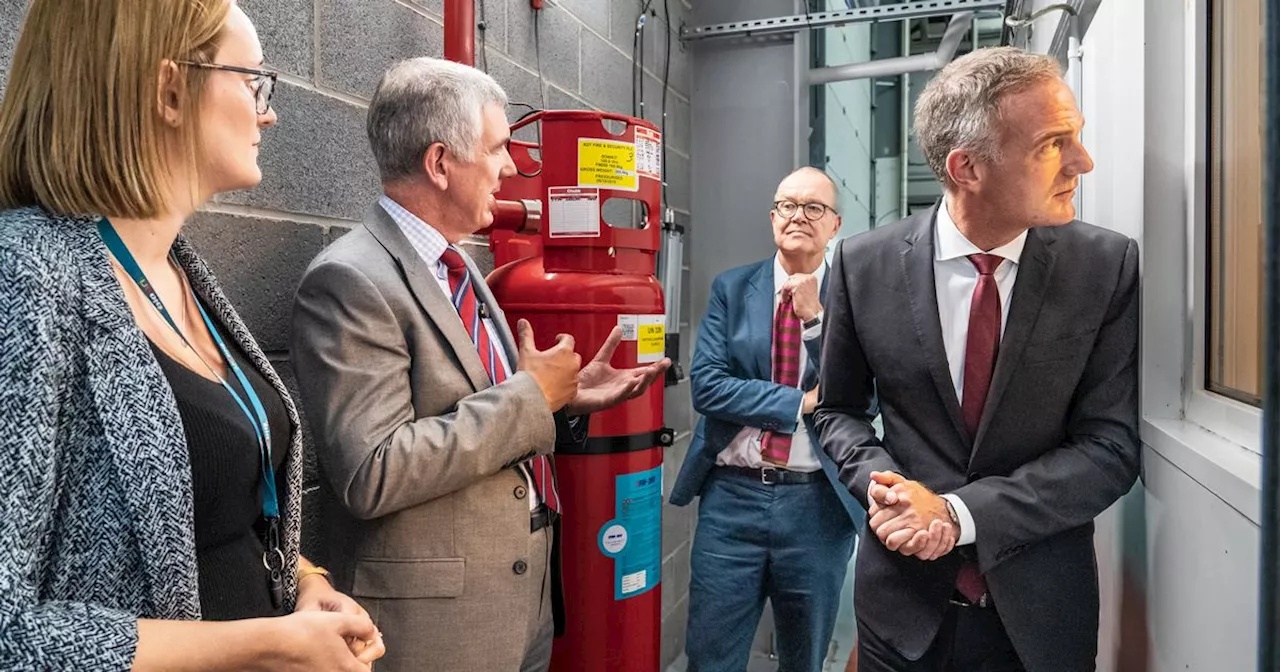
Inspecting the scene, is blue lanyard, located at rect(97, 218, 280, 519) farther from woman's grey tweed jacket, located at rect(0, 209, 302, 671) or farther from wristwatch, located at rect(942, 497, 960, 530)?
wristwatch, located at rect(942, 497, 960, 530)

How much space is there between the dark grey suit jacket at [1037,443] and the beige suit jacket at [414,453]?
22.0 inches

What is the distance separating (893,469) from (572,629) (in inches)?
34.5

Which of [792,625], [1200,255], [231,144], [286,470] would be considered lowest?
[792,625]

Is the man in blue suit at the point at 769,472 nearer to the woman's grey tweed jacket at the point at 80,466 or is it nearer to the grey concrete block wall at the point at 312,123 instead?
the grey concrete block wall at the point at 312,123

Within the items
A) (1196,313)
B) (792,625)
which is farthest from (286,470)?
(792,625)

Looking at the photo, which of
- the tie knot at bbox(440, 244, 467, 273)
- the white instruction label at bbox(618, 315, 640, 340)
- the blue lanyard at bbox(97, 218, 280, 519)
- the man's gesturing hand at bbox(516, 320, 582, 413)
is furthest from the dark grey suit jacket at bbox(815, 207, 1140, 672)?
the blue lanyard at bbox(97, 218, 280, 519)

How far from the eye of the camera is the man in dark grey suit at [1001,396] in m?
1.15

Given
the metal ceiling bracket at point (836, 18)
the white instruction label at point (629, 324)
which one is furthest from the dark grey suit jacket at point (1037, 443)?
the metal ceiling bracket at point (836, 18)

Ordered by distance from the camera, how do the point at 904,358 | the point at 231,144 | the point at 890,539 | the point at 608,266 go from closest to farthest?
the point at 231,144 → the point at 890,539 → the point at 904,358 → the point at 608,266

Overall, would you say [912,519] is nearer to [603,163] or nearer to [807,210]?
[603,163]

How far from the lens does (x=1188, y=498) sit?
103cm

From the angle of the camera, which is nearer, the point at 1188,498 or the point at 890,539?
the point at 1188,498

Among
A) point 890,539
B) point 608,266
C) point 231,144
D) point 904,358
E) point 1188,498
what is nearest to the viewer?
point 231,144

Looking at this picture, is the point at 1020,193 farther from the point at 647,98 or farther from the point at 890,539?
the point at 647,98
